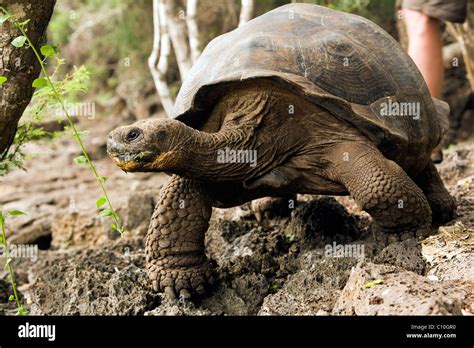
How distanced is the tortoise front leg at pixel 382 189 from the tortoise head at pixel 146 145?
874 millimetres

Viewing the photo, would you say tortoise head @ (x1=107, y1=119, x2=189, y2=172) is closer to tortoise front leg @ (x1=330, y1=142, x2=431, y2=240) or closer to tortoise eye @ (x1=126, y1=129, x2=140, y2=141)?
tortoise eye @ (x1=126, y1=129, x2=140, y2=141)

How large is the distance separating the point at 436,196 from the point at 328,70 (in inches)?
45.6

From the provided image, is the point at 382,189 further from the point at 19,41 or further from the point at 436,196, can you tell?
the point at 19,41

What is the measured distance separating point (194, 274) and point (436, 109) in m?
1.94

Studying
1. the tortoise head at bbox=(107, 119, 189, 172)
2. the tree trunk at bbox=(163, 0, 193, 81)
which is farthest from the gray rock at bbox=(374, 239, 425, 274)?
the tree trunk at bbox=(163, 0, 193, 81)

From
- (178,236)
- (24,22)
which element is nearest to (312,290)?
(178,236)

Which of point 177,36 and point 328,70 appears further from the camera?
point 177,36

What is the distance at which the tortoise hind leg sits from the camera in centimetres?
408

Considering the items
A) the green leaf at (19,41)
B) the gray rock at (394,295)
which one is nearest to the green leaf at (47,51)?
the green leaf at (19,41)

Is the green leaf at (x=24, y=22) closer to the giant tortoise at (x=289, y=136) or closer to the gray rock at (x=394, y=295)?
the giant tortoise at (x=289, y=136)

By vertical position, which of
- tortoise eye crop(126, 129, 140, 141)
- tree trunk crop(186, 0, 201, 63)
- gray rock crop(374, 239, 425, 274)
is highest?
tree trunk crop(186, 0, 201, 63)

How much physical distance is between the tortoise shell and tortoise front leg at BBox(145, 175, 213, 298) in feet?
1.46

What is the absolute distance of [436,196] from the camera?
414 centimetres

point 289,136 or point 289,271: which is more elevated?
point 289,136
